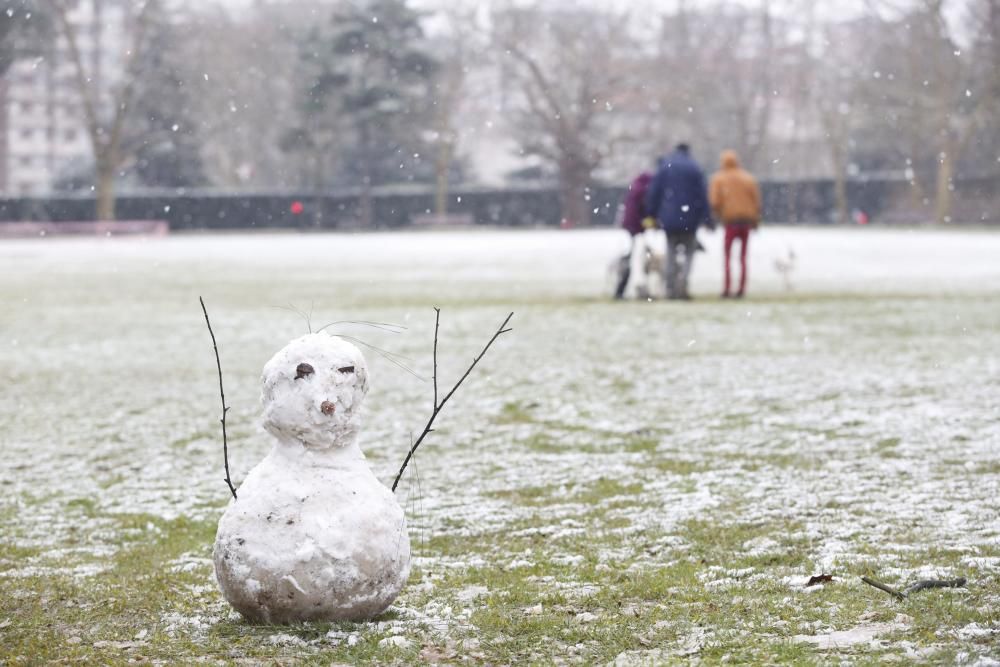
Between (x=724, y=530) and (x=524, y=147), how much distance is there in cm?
5030

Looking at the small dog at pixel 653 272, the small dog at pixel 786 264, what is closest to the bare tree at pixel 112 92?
the small dog at pixel 786 264

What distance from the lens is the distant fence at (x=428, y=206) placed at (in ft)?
183

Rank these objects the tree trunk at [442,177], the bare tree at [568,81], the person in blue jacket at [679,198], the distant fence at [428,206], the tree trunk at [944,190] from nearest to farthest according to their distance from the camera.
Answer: the person in blue jacket at [679,198], the tree trunk at [944,190], the bare tree at [568,81], the distant fence at [428,206], the tree trunk at [442,177]

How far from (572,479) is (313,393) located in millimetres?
3174

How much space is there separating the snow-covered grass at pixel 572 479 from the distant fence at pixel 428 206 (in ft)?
126

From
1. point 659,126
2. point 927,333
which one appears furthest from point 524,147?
point 927,333

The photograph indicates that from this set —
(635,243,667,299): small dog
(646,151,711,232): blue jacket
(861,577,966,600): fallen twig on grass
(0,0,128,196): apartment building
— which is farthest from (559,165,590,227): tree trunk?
(861,577,966,600): fallen twig on grass

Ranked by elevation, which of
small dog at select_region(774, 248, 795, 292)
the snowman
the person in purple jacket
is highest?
the person in purple jacket

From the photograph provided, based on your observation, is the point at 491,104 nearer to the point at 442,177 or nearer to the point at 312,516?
the point at 442,177

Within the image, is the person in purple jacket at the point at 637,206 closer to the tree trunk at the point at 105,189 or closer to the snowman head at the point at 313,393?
the snowman head at the point at 313,393

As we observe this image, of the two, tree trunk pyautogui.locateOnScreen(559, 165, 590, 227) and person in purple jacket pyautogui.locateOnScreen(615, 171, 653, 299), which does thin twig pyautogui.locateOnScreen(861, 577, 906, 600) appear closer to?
person in purple jacket pyautogui.locateOnScreen(615, 171, 653, 299)

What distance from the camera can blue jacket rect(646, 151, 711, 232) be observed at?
57.2 feet

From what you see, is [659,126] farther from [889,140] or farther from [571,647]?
[571,647]

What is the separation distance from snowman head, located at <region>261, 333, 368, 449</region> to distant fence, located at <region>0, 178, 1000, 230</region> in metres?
50.7
